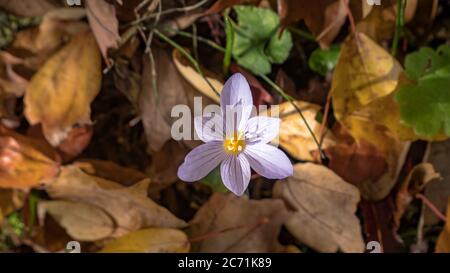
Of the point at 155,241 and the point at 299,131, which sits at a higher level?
the point at 299,131

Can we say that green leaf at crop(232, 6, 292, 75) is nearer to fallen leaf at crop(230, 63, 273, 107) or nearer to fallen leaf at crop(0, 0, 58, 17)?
fallen leaf at crop(230, 63, 273, 107)

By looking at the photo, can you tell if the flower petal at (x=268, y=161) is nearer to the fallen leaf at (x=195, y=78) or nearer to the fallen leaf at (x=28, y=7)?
the fallen leaf at (x=195, y=78)

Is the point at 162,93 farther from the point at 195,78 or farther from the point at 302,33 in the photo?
the point at 302,33

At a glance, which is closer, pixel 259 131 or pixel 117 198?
pixel 259 131

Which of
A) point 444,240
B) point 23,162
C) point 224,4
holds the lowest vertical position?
point 444,240

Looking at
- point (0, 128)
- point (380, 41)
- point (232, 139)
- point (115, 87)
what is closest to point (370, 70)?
point (380, 41)

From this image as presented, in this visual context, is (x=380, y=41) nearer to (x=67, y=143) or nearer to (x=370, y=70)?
(x=370, y=70)

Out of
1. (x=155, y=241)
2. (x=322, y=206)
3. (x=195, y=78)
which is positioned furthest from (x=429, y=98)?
(x=155, y=241)

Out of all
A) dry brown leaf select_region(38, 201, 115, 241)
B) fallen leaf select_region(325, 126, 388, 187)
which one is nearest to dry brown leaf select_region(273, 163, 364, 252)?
fallen leaf select_region(325, 126, 388, 187)
